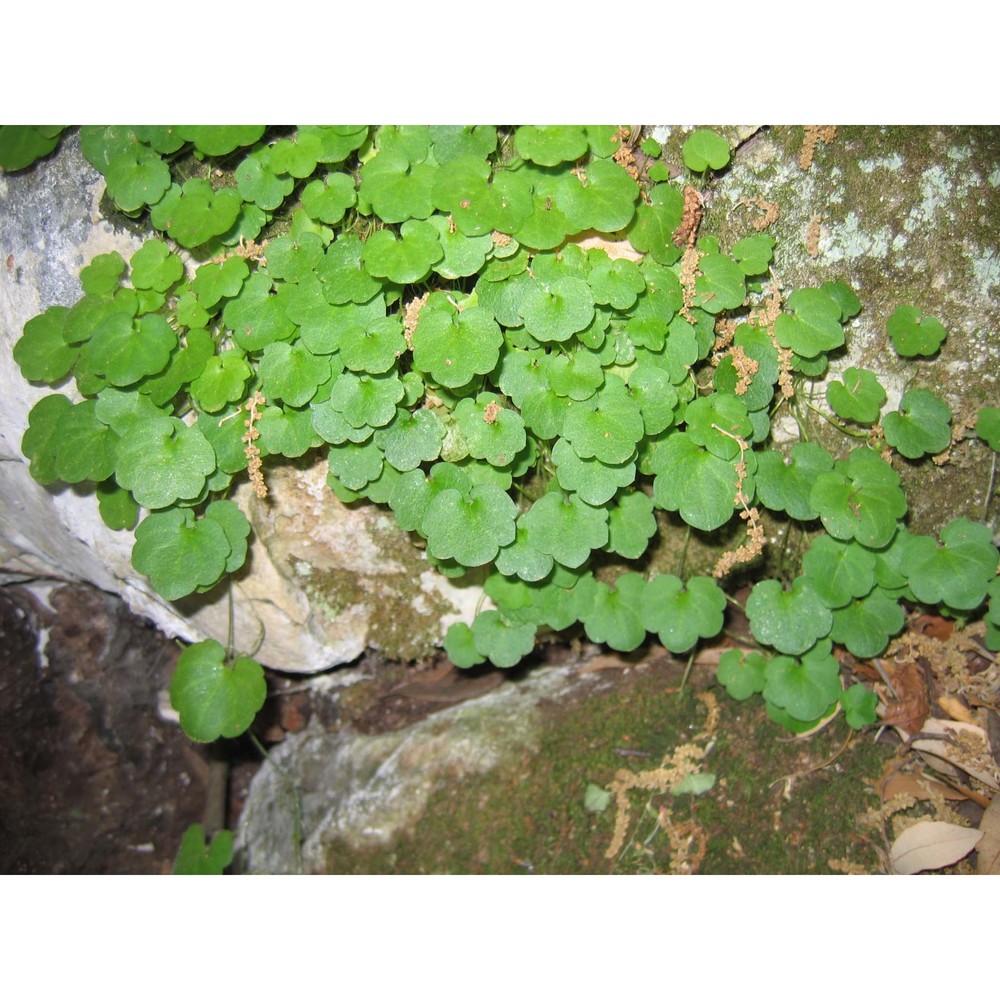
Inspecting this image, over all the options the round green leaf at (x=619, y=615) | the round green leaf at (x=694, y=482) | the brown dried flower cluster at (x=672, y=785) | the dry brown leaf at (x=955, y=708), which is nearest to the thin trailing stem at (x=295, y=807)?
the brown dried flower cluster at (x=672, y=785)

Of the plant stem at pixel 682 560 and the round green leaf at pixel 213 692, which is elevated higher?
the plant stem at pixel 682 560

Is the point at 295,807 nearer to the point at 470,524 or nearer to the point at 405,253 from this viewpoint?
the point at 470,524

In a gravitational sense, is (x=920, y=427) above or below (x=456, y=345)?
below

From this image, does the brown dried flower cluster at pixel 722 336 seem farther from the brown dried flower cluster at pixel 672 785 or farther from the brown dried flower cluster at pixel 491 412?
the brown dried flower cluster at pixel 672 785

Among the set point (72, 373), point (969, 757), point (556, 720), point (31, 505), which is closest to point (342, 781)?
point (556, 720)

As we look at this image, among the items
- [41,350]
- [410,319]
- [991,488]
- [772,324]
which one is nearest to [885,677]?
[991,488]

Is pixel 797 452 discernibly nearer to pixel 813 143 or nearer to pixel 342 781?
pixel 813 143
